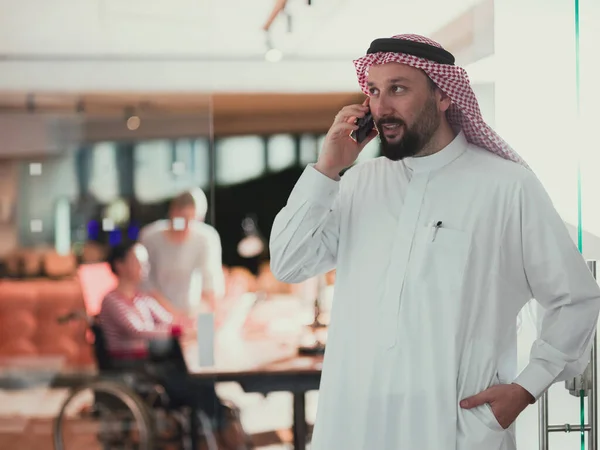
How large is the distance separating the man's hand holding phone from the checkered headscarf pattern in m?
0.13

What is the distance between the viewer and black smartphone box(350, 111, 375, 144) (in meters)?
1.98

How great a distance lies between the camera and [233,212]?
293cm

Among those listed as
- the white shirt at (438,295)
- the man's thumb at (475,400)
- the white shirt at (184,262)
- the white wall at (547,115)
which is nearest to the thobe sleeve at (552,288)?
the white shirt at (438,295)

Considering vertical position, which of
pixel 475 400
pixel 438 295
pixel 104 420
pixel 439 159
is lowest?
pixel 104 420

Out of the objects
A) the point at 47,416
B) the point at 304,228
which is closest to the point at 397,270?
the point at 304,228

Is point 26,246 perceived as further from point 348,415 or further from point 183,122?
point 348,415

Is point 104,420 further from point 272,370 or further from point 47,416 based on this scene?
point 272,370

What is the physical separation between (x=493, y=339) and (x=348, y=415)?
0.38 metres

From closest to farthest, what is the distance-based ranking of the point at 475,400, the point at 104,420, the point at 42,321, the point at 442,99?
the point at 475,400 → the point at 442,99 → the point at 42,321 → the point at 104,420

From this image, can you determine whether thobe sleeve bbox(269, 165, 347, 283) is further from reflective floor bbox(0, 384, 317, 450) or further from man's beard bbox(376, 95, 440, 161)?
reflective floor bbox(0, 384, 317, 450)

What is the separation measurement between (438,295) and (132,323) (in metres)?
1.42

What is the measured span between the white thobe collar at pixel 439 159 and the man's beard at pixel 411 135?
37mm

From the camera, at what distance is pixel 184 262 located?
9.75 ft

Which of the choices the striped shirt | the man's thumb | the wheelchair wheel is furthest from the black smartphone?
the wheelchair wheel
